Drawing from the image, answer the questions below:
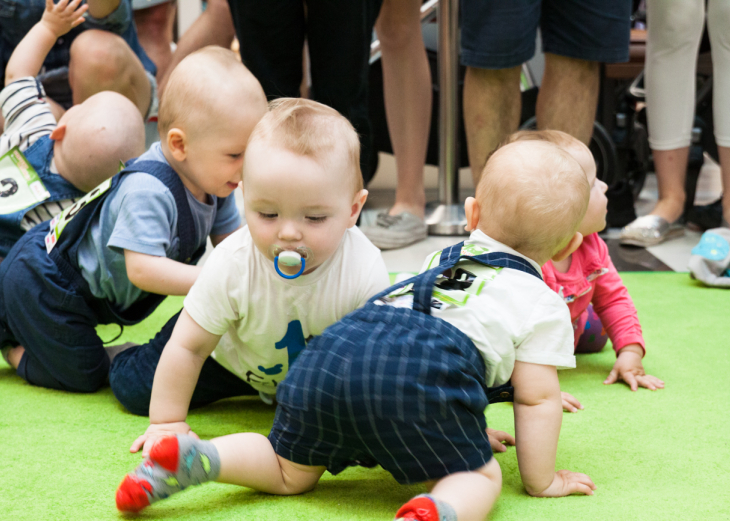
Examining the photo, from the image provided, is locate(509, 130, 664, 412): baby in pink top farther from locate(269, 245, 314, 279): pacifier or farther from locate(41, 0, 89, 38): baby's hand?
locate(41, 0, 89, 38): baby's hand

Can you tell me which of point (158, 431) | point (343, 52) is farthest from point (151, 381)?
point (343, 52)

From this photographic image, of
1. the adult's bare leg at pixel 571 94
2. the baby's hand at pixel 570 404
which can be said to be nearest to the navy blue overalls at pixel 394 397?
the baby's hand at pixel 570 404

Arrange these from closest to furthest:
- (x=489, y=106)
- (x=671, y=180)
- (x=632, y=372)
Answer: (x=632, y=372)
(x=489, y=106)
(x=671, y=180)

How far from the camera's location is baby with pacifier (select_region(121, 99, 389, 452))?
749 millimetres

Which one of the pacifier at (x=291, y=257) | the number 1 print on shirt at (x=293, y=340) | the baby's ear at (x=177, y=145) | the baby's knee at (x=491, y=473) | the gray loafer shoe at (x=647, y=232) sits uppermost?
the baby's ear at (x=177, y=145)

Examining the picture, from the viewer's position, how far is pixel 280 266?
77 centimetres

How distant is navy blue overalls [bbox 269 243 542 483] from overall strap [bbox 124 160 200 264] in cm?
39

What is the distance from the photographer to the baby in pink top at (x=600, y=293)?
42.4 inches

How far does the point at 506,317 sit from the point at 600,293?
503 mm

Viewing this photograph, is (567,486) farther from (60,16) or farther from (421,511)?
(60,16)

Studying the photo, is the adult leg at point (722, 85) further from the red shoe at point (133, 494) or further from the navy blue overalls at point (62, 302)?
the red shoe at point (133, 494)

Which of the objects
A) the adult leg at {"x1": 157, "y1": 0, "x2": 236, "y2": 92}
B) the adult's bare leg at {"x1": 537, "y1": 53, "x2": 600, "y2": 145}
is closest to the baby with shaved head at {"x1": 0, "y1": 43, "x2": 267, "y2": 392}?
the adult's bare leg at {"x1": 537, "y1": 53, "x2": 600, "y2": 145}

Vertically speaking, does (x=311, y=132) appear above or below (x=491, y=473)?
above

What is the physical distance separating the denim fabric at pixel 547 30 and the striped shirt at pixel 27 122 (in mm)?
936
